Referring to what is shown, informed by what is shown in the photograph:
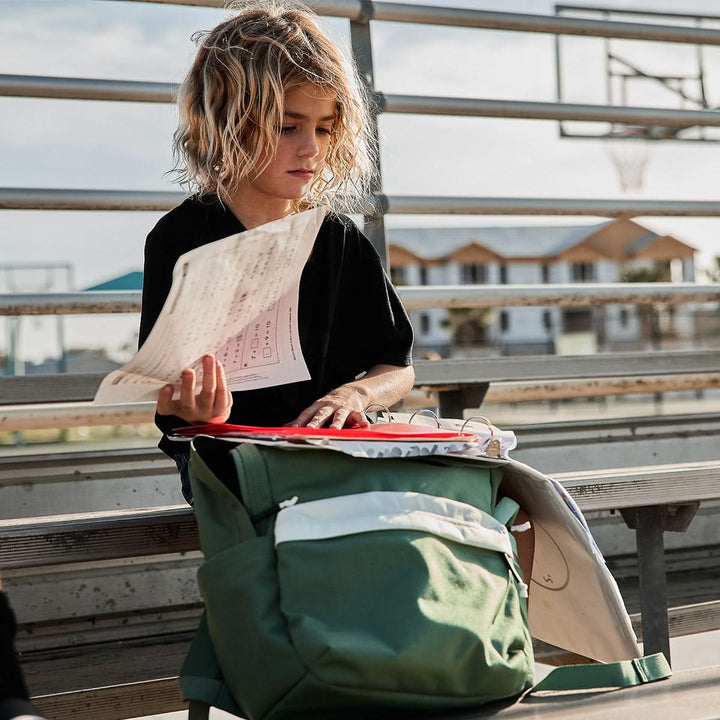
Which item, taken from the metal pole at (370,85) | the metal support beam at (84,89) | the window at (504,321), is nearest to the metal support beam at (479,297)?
the metal pole at (370,85)

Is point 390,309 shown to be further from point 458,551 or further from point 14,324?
point 14,324

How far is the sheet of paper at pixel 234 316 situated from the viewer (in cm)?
101

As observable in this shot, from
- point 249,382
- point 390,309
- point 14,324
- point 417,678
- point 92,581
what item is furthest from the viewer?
point 14,324

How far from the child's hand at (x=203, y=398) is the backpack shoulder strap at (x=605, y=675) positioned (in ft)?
1.64

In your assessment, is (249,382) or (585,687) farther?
(249,382)

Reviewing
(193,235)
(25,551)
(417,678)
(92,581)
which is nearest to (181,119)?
(193,235)

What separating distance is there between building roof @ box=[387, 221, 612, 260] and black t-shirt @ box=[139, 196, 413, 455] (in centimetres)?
5329

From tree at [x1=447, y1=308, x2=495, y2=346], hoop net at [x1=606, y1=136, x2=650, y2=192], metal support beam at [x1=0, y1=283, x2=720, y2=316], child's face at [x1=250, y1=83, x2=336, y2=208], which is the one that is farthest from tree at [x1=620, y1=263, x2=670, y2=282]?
child's face at [x1=250, y1=83, x2=336, y2=208]

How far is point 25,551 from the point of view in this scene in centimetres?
125

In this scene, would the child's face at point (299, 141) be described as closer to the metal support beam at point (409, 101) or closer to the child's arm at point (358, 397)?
the child's arm at point (358, 397)

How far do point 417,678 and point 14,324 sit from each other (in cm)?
862

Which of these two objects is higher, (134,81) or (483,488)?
(134,81)

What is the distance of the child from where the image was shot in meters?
1.35

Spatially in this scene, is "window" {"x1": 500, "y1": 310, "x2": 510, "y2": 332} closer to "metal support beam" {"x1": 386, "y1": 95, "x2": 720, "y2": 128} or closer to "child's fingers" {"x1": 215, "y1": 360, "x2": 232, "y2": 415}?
"metal support beam" {"x1": 386, "y1": 95, "x2": 720, "y2": 128}
